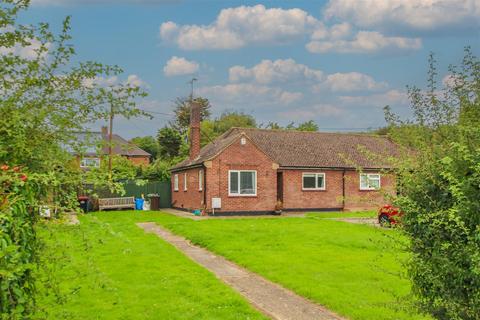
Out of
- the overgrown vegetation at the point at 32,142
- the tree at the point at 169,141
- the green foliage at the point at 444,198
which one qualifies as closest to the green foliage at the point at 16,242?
the overgrown vegetation at the point at 32,142

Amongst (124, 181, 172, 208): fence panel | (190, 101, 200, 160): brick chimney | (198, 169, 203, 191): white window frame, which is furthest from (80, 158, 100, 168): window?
(124, 181, 172, 208): fence panel

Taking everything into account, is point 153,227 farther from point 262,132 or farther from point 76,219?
point 76,219

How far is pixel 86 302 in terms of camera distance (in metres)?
8.42

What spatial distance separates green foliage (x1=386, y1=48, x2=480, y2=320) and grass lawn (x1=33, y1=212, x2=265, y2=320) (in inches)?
118

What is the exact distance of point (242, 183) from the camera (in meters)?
30.2

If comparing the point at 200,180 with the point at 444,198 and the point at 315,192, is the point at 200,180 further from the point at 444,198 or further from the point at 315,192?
the point at 444,198

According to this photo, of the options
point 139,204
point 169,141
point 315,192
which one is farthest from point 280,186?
point 169,141

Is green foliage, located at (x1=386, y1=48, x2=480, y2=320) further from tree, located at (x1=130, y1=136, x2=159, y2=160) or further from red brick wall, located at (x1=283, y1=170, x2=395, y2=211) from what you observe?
tree, located at (x1=130, y1=136, x2=159, y2=160)

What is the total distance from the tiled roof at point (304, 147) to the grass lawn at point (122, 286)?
61.2 feet

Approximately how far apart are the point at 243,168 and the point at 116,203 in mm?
10737

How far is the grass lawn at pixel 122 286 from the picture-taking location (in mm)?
4223

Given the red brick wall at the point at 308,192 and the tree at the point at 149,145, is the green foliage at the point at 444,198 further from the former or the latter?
the tree at the point at 149,145

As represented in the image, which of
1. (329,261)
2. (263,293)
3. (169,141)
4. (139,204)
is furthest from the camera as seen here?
(169,141)

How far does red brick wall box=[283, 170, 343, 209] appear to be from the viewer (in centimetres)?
3178
